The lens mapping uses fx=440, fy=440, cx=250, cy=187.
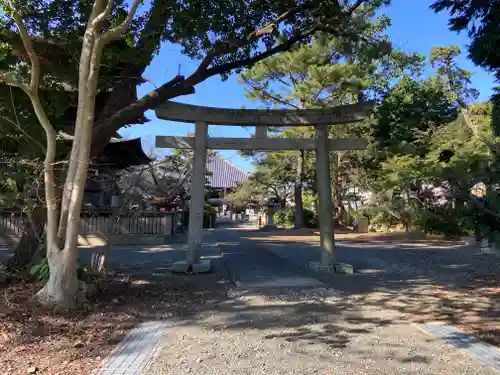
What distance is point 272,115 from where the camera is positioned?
1012 centimetres

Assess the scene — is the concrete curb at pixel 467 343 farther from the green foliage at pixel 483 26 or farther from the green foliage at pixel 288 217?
the green foliage at pixel 288 217

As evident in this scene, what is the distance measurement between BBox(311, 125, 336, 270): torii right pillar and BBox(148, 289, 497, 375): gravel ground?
126 inches

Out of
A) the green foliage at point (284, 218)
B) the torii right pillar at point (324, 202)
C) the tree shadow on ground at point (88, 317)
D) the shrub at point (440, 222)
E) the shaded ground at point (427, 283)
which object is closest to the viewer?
the tree shadow on ground at point (88, 317)

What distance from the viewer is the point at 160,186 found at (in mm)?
24703

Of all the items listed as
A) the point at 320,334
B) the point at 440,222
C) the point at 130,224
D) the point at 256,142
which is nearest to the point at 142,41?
the point at 256,142

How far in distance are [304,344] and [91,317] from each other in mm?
2954

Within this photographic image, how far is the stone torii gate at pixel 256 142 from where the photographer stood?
32.0 feet

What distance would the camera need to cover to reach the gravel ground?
4.12 meters

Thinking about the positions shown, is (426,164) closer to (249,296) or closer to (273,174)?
(273,174)

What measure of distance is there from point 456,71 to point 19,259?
779 inches

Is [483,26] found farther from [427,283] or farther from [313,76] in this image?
[313,76]

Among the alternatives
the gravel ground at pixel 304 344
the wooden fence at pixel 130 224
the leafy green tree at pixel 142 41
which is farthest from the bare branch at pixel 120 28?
the wooden fence at pixel 130 224

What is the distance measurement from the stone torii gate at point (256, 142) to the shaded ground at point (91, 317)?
1.28 meters

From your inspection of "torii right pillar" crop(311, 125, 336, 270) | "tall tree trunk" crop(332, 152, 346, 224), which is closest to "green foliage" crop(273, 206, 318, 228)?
"tall tree trunk" crop(332, 152, 346, 224)
